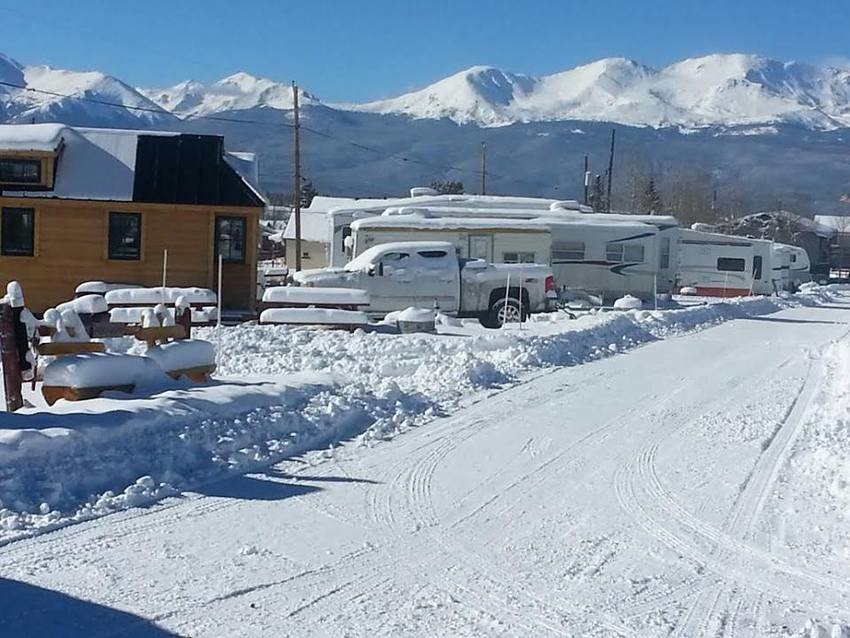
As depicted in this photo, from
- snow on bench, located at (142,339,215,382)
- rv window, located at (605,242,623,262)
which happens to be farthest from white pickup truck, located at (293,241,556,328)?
rv window, located at (605,242,623,262)

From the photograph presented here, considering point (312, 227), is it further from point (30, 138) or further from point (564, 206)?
point (30, 138)

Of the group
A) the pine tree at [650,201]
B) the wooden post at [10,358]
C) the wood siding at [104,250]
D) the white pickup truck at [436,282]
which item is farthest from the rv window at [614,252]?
the pine tree at [650,201]

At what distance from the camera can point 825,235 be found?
89500mm

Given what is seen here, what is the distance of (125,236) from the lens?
2445 centimetres

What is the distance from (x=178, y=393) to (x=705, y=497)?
4.74 meters

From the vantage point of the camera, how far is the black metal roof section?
2444cm

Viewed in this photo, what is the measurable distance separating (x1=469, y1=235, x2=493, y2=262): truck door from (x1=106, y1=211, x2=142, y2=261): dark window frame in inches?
402

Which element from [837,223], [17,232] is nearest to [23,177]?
[17,232]

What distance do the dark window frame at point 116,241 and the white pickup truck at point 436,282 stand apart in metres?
4.07

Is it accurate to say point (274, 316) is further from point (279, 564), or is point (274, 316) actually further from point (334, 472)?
point (279, 564)

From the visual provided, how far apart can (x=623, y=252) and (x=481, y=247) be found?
20.2 ft

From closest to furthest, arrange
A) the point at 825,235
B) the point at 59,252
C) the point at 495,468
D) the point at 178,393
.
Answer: the point at 495,468 < the point at 178,393 < the point at 59,252 < the point at 825,235

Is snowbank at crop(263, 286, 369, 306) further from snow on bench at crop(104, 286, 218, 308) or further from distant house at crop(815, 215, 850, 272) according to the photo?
distant house at crop(815, 215, 850, 272)

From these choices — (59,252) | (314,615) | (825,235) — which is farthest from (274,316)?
(825,235)
